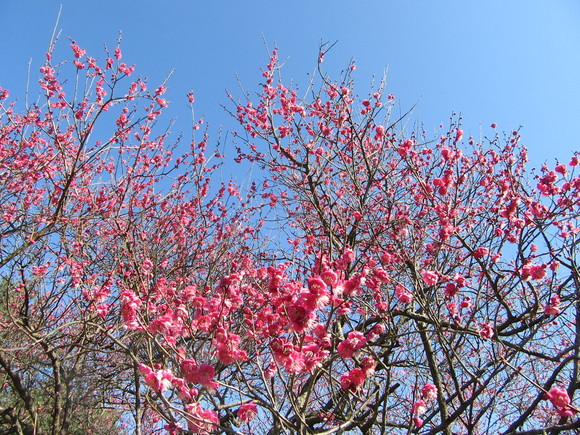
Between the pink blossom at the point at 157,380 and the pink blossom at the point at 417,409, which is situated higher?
the pink blossom at the point at 157,380

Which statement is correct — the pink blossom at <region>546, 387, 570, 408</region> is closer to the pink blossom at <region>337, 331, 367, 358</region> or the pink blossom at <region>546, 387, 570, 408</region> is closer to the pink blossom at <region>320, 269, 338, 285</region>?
the pink blossom at <region>337, 331, 367, 358</region>

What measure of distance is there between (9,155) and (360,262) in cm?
525

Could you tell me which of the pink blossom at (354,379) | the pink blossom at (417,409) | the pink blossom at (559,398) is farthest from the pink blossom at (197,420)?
the pink blossom at (559,398)

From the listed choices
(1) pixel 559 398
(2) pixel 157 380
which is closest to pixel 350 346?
(2) pixel 157 380

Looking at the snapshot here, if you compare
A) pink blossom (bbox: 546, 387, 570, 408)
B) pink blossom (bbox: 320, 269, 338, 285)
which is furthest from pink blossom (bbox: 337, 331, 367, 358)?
pink blossom (bbox: 546, 387, 570, 408)

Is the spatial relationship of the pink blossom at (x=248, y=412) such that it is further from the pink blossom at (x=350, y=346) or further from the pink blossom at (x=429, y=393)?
the pink blossom at (x=429, y=393)

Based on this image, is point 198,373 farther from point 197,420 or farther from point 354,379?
point 354,379

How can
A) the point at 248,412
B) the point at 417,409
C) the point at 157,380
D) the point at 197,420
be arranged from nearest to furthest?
the point at 157,380, the point at 197,420, the point at 248,412, the point at 417,409

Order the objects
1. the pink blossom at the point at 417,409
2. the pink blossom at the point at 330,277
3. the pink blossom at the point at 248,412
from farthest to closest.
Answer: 1. the pink blossom at the point at 417,409
2. the pink blossom at the point at 248,412
3. the pink blossom at the point at 330,277

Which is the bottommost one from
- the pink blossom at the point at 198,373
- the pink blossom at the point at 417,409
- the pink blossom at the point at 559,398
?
the pink blossom at the point at 559,398

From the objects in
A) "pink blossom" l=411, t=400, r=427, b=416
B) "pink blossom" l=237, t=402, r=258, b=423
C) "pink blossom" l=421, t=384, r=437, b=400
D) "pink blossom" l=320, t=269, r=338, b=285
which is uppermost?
"pink blossom" l=320, t=269, r=338, b=285

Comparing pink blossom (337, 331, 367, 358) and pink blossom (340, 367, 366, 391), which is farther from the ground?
pink blossom (337, 331, 367, 358)

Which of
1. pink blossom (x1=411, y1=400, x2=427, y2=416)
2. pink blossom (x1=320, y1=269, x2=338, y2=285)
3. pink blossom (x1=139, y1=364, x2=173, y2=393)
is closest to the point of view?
pink blossom (x1=139, y1=364, x2=173, y2=393)

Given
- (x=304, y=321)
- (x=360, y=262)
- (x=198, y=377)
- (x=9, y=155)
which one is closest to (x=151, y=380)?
(x=198, y=377)
